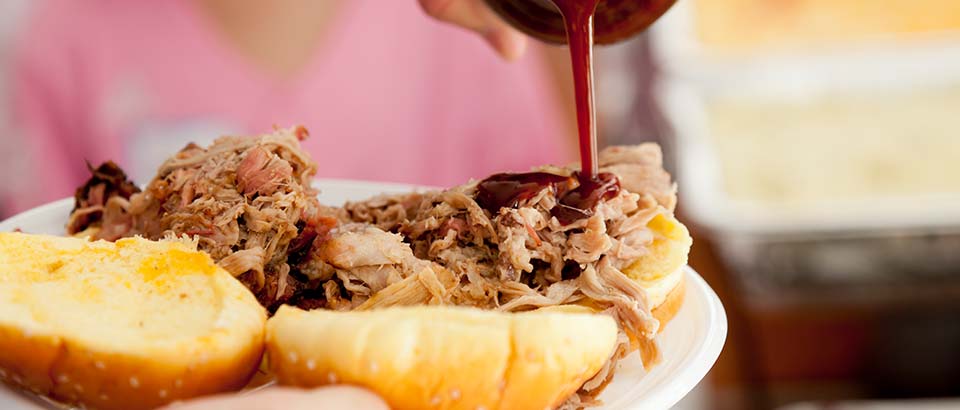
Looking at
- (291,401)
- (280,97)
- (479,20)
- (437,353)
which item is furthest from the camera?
(280,97)

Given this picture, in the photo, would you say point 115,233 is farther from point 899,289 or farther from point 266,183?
point 899,289

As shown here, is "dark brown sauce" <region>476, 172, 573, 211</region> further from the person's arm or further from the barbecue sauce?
the person's arm

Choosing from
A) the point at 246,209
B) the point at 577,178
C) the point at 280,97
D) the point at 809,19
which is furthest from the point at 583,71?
the point at 809,19

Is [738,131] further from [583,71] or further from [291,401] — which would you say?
[291,401]

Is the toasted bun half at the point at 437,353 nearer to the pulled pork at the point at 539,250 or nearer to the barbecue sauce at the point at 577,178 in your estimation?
the pulled pork at the point at 539,250

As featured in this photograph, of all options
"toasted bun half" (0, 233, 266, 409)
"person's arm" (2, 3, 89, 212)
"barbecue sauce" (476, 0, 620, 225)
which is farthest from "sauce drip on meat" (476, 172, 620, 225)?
"person's arm" (2, 3, 89, 212)

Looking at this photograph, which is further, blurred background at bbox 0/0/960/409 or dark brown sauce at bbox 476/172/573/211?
blurred background at bbox 0/0/960/409
